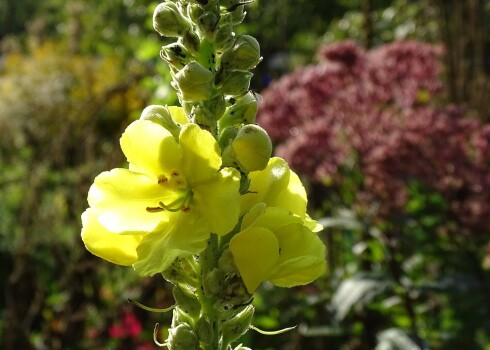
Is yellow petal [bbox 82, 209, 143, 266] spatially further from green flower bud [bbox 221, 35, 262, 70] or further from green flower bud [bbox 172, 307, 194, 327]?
green flower bud [bbox 221, 35, 262, 70]

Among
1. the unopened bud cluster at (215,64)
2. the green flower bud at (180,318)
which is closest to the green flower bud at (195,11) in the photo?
the unopened bud cluster at (215,64)

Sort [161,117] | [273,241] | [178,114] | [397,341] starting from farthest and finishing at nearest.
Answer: [397,341]
[178,114]
[161,117]
[273,241]

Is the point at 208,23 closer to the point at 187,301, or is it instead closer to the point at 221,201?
the point at 221,201

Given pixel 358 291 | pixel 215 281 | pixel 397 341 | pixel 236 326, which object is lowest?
pixel 397 341

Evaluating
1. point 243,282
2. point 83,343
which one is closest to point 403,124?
point 83,343

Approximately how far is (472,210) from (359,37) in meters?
3.06

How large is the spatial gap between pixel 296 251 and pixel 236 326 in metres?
0.17

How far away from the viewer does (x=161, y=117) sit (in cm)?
112

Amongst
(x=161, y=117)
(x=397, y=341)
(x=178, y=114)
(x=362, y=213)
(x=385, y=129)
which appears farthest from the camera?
(x=385, y=129)

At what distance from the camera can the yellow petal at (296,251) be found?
1.05 m

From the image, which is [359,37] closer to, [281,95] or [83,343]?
[281,95]

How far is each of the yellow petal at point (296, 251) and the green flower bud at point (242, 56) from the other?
270 mm

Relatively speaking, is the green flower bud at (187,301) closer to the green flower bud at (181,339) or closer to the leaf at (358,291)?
the green flower bud at (181,339)

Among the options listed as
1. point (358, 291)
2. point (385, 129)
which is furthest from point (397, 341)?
point (385, 129)
